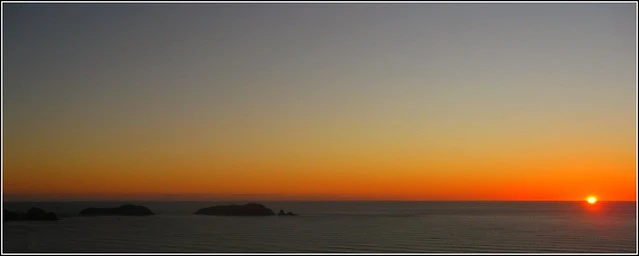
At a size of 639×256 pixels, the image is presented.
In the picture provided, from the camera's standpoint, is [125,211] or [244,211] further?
[244,211]

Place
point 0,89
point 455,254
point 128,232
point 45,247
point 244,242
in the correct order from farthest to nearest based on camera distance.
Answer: point 128,232, point 244,242, point 45,247, point 455,254, point 0,89

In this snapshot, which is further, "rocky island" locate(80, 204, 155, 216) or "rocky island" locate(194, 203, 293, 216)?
"rocky island" locate(194, 203, 293, 216)

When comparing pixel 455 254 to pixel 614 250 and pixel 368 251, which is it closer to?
pixel 368 251

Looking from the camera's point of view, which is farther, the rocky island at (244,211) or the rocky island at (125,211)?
the rocky island at (244,211)

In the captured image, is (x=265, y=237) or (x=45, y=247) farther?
(x=265, y=237)

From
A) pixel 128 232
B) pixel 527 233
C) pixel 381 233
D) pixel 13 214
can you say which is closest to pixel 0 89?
pixel 128 232

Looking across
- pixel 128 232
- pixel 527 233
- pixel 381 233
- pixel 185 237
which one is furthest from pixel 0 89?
pixel 527 233

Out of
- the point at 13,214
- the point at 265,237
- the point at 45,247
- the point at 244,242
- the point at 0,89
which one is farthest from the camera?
the point at 13,214

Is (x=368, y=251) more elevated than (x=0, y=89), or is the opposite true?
(x=0, y=89)

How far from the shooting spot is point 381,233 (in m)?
58.2

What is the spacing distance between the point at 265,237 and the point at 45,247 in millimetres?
16628

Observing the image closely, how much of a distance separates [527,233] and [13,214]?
187ft

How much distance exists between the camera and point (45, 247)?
42844 millimetres

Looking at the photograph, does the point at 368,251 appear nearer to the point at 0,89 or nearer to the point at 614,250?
the point at 614,250
